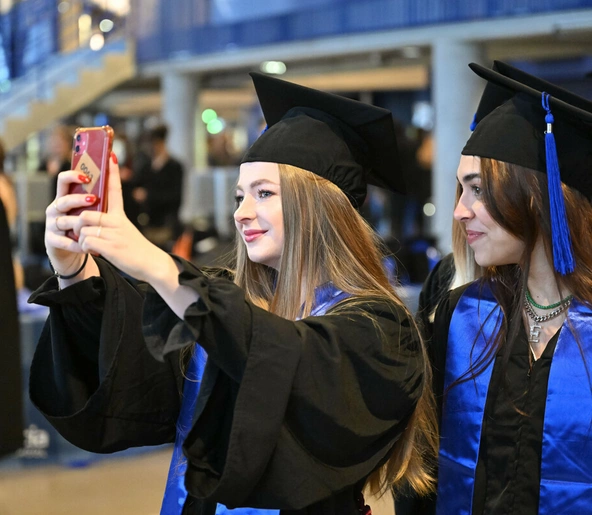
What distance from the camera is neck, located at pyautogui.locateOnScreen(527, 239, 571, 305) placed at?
232cm

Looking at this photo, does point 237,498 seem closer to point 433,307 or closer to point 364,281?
point 364,281

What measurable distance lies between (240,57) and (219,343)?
37.1ft

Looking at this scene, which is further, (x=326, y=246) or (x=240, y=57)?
(x=240, y=57)

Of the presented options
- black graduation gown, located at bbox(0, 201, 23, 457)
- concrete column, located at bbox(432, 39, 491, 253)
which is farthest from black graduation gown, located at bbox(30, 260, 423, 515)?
concrete column, located at bbox(432, 39, 491, 253)

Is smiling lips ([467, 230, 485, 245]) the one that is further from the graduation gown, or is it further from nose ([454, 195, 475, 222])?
the graduation gown

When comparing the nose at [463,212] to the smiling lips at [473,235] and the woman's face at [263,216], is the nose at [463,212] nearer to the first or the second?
the smiling lips at [473,235]

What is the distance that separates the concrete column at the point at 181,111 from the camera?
47.8ft

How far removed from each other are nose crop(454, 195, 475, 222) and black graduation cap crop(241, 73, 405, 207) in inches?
9.1

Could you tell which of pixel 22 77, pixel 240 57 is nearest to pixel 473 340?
pixel 240 57

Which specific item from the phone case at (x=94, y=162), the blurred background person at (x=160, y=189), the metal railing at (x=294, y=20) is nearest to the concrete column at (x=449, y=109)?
the metal railing at (x=294, y=20)

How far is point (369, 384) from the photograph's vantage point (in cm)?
193

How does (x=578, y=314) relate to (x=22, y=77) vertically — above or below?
below

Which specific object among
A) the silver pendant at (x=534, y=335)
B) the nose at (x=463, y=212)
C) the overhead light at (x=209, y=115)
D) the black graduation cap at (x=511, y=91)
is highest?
the overhead light at (x=209, y=115)

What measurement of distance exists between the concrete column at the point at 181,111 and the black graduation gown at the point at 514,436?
12414 mm
